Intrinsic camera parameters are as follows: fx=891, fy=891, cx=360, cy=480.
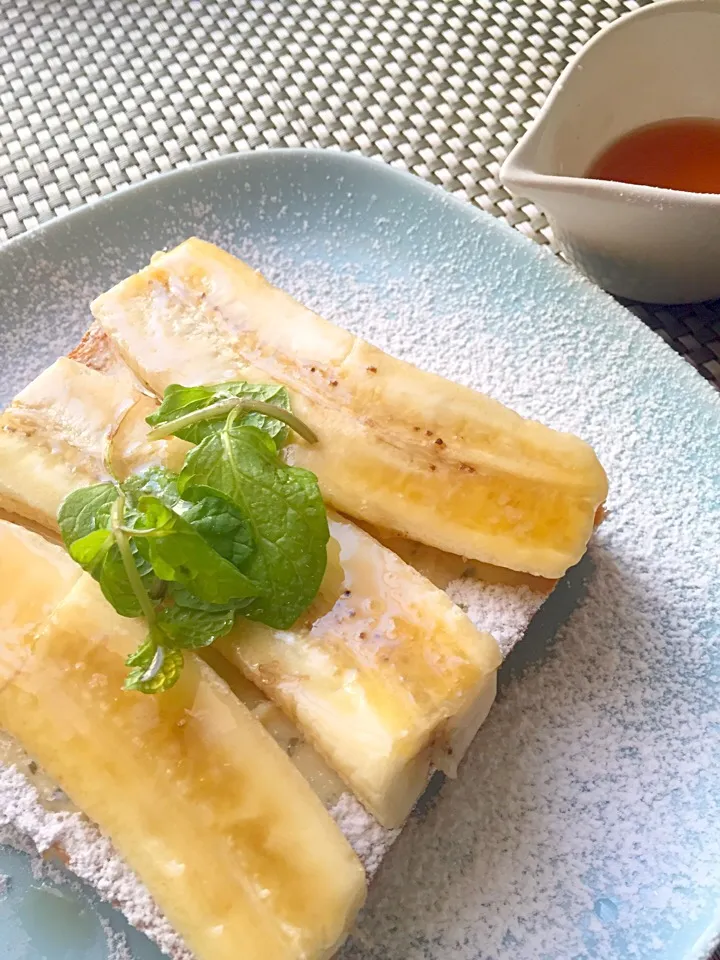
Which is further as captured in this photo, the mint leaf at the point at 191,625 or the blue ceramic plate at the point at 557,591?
the blue ceramic plate at the point at 557,591

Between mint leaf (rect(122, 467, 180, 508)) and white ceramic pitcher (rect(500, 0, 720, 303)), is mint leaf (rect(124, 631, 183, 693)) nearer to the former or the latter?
mint leaf (rect(122, 467, 180, 508))

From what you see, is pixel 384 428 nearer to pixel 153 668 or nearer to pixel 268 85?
pixel 153 668

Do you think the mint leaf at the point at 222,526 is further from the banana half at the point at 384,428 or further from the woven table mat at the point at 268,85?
the woven table mat at the point at 268,85

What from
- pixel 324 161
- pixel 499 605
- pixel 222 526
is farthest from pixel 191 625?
pixel 324 161

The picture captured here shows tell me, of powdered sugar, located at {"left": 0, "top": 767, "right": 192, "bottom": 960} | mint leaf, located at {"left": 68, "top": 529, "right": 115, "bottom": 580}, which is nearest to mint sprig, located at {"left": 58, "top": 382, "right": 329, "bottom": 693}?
mint leaf, located at {"left": 68, "top": 529, "right": 115, "bottom": 580}

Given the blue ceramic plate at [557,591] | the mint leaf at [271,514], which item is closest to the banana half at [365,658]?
the mint leaf at [271,514]

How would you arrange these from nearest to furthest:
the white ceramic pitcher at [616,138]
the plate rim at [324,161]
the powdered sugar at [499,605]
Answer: the powdered sugar at [499,605] < the white ceramic pitcher at [616,138] < the plate rim at [324,161]
